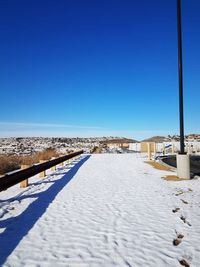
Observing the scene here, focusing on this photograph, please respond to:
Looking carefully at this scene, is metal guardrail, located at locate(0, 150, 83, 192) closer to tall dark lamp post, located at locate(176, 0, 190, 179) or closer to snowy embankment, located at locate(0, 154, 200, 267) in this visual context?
snowy embankment, located at locate(0, 154, 200, 267)

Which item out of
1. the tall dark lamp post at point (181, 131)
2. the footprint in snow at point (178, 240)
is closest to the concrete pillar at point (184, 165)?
the tall dark lamp post at point (181, 131)

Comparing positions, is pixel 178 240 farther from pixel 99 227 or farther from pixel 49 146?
pixel 49 146

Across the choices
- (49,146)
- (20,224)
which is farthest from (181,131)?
(49,146)

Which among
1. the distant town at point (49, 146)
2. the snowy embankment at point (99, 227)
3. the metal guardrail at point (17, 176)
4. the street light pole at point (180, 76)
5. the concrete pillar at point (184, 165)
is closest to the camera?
the snowy embankment at point (99, 227)

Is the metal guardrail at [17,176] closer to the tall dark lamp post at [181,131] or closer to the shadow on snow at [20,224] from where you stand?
the shadow on snow at [20,224]

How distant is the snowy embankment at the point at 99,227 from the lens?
15.4 feet

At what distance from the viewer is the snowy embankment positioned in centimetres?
469

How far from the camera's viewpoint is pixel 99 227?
20.5 feet

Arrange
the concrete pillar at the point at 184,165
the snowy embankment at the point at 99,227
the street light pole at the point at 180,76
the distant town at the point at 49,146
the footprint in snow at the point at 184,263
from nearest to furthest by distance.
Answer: the footprint in snow at the point at 184,263 → the snowy embankment at the point at 99,227 → the concrete pillar at the point at 184,165 → the street light pole at the point at 180,76 → the distant town at the point at 49,146

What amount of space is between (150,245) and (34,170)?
269 inches

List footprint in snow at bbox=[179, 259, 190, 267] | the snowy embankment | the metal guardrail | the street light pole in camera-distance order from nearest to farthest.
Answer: footprint in snow at bbox=[179, 259, 190, 267], the snowy embankment, the metal guardrail, the street light pole

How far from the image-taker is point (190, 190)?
10586 mm

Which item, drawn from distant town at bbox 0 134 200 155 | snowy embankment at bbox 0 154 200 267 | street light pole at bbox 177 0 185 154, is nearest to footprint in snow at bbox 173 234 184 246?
snowy embankment at bbox 0 154 200 267

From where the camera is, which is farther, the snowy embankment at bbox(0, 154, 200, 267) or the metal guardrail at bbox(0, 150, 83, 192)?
the metal guardrail at bbox(0, 150, 83, 192)
